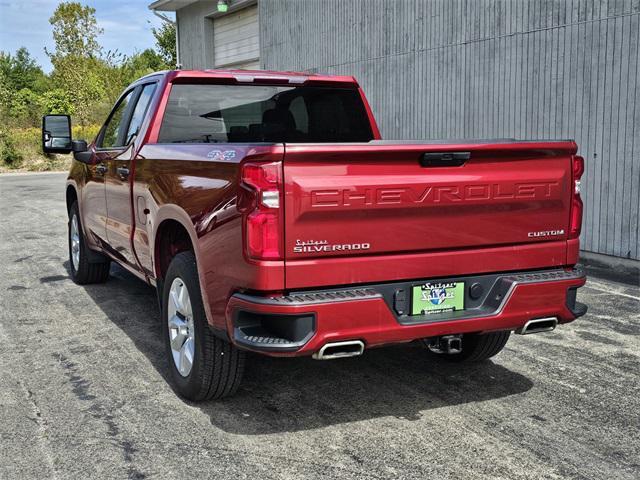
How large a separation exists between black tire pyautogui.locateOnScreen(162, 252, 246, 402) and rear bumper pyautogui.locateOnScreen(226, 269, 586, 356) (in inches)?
16.5

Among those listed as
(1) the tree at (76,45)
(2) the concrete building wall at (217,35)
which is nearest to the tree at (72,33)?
(1) the tree at (76,45)

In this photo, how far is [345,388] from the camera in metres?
4.49

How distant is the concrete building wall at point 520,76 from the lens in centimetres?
852

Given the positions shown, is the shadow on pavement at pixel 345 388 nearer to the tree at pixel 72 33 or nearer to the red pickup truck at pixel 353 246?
the red pickup truck at pixel 353 246

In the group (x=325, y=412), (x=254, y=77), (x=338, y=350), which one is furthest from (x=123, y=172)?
(x=338, y=350)

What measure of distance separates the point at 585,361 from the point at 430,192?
87.1 inches

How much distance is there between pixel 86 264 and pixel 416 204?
185 inches

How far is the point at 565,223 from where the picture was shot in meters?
4.07

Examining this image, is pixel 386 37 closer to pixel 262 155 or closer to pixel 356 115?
pixel 356 115

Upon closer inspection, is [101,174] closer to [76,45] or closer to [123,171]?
[123,171]

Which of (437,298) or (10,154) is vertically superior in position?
(10,154)

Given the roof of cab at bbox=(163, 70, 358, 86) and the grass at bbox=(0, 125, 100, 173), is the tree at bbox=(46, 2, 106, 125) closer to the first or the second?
the grass at bbox=(0, 125, 100, 173)

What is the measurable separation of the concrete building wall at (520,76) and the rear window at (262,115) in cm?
419

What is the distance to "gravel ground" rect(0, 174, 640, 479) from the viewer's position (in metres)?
3.46
